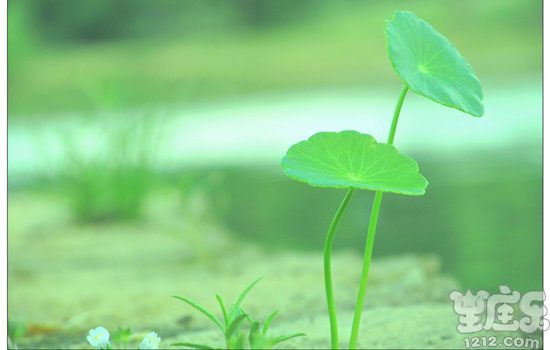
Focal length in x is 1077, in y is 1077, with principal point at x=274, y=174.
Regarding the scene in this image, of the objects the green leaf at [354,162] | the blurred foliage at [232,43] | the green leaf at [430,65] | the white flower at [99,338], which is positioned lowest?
the white flower at [99,338]

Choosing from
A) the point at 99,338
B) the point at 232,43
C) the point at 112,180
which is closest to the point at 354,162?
the point at 99,338

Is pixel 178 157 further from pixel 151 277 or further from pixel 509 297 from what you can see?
pixel 509 297

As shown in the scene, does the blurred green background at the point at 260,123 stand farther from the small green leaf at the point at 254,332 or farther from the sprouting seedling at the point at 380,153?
the small green leaf at the point at 254,332

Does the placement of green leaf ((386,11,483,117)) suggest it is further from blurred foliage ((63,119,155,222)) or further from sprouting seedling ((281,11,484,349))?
blurred foliage ((63,119,155,222))

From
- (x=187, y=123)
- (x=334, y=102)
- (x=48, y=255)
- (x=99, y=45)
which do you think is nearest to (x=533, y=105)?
(x=334, y=102)

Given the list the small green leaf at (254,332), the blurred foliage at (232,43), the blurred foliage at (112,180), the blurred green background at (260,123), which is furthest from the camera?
the blurred foliage at (232,43)

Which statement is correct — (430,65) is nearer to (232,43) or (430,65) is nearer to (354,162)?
(354,162)

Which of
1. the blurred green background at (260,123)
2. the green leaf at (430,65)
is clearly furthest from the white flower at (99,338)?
the blurred green background at (260,123)

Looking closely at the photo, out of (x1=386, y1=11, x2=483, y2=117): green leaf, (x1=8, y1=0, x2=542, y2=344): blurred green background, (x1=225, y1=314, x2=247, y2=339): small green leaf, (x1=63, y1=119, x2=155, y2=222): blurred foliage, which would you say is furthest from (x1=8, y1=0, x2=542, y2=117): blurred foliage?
(x1=225, y1=314, x2=247, y2=339): small green leaf
